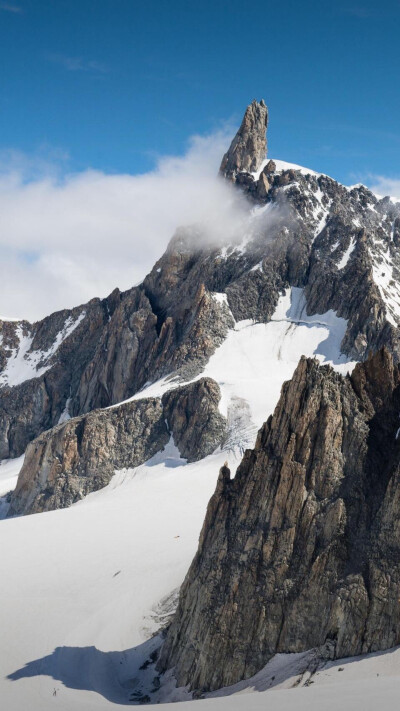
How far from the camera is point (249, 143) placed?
439 ft

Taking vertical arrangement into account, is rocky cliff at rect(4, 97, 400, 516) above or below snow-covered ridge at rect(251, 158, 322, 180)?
below

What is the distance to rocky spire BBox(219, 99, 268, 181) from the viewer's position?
438 ft

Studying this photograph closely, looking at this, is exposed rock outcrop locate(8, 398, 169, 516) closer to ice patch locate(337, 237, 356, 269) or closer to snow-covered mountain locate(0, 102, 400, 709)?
snow-covered mountain locate(0, 102, 400, 709)

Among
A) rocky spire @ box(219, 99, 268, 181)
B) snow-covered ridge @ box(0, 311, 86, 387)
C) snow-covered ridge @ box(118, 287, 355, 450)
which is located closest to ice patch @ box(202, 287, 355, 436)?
snow-covered ridge @ box(118, 287, 355, 450)

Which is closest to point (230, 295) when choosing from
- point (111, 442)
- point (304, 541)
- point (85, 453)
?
point (111, 442)

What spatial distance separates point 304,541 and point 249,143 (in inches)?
4526

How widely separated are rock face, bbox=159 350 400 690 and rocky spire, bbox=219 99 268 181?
107 metres

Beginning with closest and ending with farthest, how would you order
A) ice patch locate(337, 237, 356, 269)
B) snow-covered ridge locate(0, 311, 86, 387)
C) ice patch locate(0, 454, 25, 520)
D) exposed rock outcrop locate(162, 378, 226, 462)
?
exposed rock outcrop locate(162, 378, 226, 462)
ice patch locate(0, 454, 25, 520)
ice patch locate(337, 237, 356, 269)
snow-covered ridge locate(0, 311, 86, 387)

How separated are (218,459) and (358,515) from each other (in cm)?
4936

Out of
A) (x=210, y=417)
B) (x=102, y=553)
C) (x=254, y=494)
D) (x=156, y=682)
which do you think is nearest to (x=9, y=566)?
(x=102, y=553)

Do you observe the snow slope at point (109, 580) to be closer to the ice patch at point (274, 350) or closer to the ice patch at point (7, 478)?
the ice patch at point (274, 350)

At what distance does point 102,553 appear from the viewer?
51625 mm

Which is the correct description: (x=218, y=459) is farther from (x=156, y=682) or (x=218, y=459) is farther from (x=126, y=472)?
(x=156, y=682)

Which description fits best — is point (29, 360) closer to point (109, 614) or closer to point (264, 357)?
point (264, 357)
